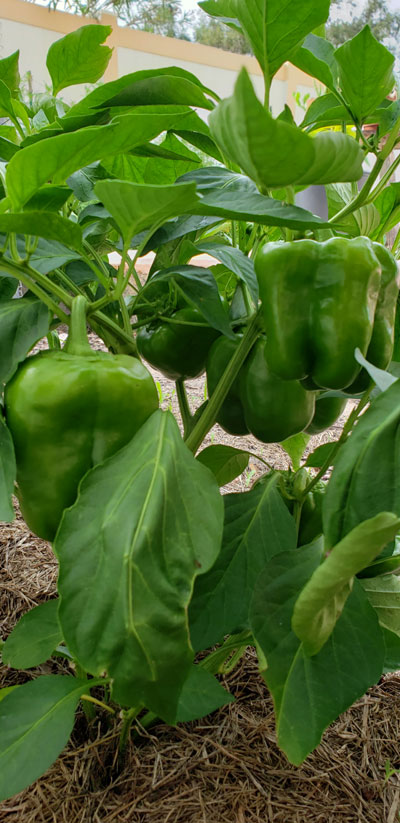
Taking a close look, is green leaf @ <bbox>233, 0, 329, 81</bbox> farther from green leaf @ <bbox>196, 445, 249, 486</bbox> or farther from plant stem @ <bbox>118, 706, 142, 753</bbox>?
plant stem @ <bbox>118, 706, 142, 753</bbox>

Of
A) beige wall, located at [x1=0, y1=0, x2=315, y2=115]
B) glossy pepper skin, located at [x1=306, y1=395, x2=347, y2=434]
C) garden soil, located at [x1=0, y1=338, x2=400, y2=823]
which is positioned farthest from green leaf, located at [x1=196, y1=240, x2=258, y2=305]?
beige wall, located at [x1=0, y1=0, x2=315, y2=115]

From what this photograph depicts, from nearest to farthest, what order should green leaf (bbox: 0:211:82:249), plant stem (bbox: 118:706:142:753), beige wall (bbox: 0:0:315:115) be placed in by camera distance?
green leaf (bbox: 0:211:82:249) < plant stem (bbox: 118:706:142:753) < beige wall (bbox: 0:0:315:115)

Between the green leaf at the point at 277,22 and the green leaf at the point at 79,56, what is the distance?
0.23 m

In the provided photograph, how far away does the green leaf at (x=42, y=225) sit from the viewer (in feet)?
1.52

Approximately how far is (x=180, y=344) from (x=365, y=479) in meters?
0.37

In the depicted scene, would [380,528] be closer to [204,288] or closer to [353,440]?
[353,440]

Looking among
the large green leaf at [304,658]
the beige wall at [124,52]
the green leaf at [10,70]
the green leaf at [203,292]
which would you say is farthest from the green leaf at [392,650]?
the beige wall at [124,52]

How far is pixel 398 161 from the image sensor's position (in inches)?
24.0

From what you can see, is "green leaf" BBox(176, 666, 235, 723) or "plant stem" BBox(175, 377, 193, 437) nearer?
"green leaf" BBox(176, 666, 235, 723)

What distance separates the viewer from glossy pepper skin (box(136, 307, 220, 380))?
75 cm

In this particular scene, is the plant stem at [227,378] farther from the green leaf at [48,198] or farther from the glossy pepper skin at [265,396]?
the green leaf at [48,198]

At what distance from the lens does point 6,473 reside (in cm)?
49

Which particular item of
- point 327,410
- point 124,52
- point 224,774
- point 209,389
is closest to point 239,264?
point 209,389

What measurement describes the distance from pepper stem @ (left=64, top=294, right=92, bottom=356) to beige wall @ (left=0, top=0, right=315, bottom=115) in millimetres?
7862
